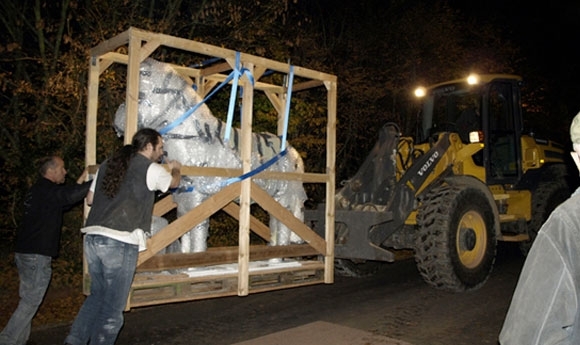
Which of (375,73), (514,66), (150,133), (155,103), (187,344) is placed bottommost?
(187,344)

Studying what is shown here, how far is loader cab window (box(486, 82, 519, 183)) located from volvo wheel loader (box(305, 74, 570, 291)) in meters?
0.02

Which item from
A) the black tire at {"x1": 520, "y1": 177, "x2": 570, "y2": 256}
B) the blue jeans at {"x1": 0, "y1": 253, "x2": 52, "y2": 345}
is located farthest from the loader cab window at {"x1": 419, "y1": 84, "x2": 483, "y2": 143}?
the blue jeans at {"x1": 0, "y1": 253, "x2": 52, "y2": 345}

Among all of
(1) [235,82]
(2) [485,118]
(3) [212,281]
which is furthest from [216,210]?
(2) [485,118]

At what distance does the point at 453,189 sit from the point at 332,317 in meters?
2.41

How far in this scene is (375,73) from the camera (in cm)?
1470

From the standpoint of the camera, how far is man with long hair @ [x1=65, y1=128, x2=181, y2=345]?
4012 millimetres

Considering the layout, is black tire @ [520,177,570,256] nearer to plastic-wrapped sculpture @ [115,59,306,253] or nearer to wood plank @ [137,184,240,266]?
plastic-wrapped sculpture @ [115,59,306,253]

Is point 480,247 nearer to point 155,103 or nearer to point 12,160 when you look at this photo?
point 155,103

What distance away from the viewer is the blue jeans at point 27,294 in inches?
181

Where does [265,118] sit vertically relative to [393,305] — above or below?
above

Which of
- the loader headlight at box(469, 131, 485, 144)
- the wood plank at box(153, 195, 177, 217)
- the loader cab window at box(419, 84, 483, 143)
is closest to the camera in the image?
the wood plank at box(153, 195, 177, 217)

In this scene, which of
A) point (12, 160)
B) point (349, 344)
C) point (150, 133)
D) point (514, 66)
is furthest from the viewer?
point (514, 66)

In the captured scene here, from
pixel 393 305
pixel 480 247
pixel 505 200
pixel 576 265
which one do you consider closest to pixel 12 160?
pixel 393 305

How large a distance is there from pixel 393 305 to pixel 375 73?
9417mm
